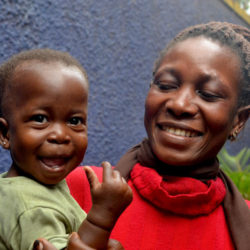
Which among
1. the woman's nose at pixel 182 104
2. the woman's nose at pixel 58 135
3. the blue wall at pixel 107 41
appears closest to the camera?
the woman's nose at pixel 58 135

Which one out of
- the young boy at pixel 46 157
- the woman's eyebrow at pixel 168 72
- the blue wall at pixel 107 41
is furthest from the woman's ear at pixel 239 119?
the blue wall at pixel 107 41

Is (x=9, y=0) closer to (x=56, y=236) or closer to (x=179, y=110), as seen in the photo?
(x=179, y=110)

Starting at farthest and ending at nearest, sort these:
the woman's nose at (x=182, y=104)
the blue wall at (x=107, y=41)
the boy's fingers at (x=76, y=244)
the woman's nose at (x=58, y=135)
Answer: the blue wall at (x=107, y=41)
the woman's nose at (x=182, y=104)
the woman's nose at (x=58, y=135)
the boy's fingers at (x=76, y=244)

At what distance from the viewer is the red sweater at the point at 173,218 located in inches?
67.2

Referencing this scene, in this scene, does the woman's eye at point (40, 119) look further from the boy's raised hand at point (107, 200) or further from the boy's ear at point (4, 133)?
the boy's raised hand at point (107, 200)

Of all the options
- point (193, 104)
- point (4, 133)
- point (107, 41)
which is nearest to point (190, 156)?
point (193, 104)

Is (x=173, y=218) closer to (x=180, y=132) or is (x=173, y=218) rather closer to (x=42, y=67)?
(x=180, y=132)

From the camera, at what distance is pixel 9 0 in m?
2.31

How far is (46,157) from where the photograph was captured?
129 cm

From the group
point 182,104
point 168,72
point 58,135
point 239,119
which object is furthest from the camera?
point 239,119

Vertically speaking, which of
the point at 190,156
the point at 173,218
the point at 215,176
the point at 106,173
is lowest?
the point at 173,218

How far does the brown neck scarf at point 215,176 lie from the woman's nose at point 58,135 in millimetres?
637

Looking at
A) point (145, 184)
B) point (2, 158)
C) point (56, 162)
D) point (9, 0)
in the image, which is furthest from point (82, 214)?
point (9, 0)

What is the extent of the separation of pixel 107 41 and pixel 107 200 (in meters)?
2.39
